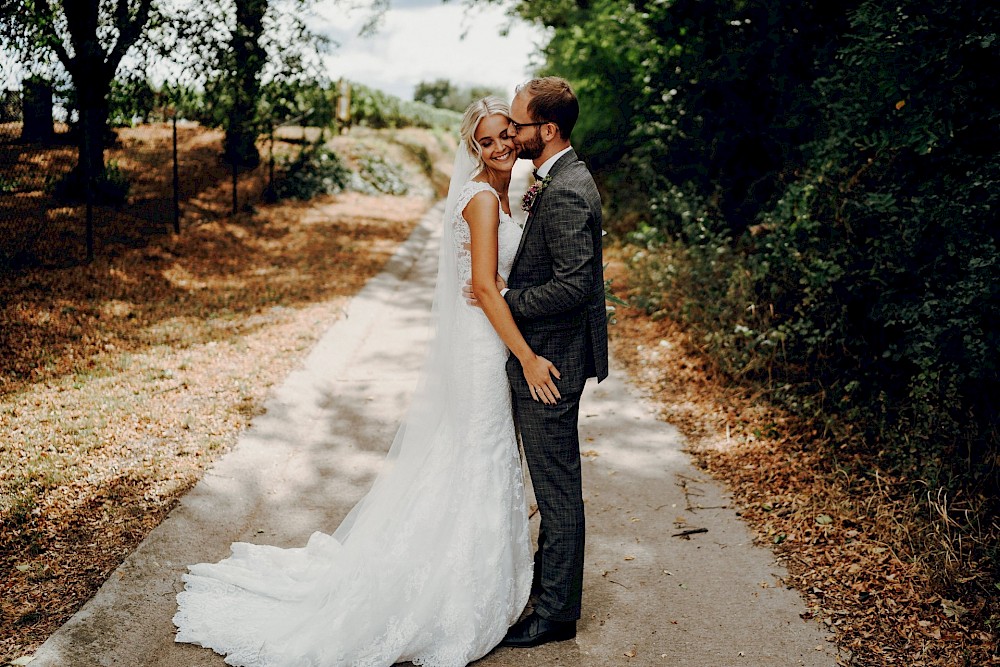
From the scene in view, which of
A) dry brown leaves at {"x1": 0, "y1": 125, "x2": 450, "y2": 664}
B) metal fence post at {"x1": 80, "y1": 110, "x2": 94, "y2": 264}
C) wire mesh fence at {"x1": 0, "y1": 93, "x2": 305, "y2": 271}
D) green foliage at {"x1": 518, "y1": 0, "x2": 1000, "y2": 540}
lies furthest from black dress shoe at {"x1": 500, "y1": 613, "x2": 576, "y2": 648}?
metal fence post at {"x1": 80, "y1": 110, "x2": 94, "y2": 264}

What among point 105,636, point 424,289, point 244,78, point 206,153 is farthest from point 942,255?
point 206,153

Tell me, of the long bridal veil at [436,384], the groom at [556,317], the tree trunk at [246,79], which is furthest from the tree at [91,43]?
the groom at [556,317]

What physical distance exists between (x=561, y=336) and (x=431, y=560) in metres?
1.15

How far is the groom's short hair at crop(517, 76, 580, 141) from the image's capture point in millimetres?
3258

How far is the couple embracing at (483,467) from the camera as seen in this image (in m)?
3.35

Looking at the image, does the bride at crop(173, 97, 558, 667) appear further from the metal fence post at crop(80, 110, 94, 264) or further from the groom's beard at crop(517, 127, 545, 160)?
the metal fence post at crop(80, 110, 94, 264)

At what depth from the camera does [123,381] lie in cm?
637

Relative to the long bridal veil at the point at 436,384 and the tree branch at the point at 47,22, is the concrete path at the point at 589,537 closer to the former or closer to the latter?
the long bridal veil at the point at 436,384

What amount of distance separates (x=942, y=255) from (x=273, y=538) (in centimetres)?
417

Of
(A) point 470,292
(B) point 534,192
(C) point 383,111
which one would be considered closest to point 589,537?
(A) point 470,292

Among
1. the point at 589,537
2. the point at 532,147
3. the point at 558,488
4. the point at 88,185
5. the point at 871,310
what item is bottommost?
the point at 589,537

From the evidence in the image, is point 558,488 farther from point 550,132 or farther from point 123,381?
point 123,381

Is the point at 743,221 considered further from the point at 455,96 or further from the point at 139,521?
the point at 455,96

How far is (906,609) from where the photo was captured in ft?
12.5
